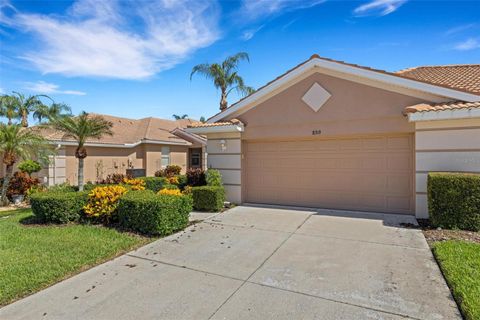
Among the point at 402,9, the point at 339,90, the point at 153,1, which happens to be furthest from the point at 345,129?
the point at 153,1

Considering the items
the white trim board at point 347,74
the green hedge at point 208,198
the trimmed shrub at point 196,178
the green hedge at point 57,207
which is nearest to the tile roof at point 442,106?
the white trim board at point 347,74

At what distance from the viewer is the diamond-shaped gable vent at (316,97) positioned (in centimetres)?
894

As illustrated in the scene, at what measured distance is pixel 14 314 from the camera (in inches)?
136

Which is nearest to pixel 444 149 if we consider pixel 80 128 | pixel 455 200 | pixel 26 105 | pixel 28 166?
pixel 455 200

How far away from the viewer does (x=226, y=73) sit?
65.8 feet

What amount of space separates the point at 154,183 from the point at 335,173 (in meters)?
8.01

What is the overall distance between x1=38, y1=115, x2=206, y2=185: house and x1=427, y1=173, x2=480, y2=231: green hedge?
10.1m

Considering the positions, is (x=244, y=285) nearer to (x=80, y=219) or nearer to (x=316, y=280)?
(x=316, y=280)

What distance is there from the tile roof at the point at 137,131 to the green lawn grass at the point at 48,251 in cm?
995

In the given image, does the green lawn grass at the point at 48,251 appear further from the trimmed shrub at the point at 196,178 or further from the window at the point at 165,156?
the window at the point at 165,156

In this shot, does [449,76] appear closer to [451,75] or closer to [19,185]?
[451,75]

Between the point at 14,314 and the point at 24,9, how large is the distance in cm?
819

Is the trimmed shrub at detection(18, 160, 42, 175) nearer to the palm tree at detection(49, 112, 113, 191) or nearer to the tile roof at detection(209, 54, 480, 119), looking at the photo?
the palm tree at detection(49, 112, 113, 191)

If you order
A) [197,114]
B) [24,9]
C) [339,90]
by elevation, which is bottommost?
[339,90]
